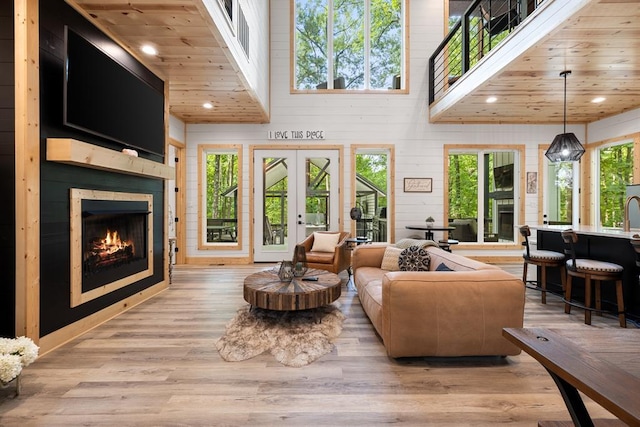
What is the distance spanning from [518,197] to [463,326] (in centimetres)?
526

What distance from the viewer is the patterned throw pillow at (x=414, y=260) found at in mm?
3262

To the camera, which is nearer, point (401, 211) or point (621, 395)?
point (621, 395)

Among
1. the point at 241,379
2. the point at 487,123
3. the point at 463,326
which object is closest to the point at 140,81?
the point at 241,379

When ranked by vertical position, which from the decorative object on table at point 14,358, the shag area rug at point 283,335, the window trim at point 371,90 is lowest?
the shag area rug at point 283,335

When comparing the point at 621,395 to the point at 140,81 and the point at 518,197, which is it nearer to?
the point at 140,81

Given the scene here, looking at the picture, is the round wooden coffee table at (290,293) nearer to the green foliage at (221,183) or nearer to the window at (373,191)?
the window at (373,191)

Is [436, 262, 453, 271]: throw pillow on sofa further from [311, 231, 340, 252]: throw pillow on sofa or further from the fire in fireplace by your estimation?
the fire in fireplace

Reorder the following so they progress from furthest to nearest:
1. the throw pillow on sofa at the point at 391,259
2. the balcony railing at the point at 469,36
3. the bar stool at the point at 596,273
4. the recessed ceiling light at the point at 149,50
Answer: the balcony railing at the point at 469,36
the throw pillow on sofa at the point at 391,259
the recessed ceiling light at the point at 149,50
the bar stool at the point at 596,273

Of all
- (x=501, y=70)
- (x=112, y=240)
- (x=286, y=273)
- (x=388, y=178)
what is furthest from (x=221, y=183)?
(x=501, y=70)

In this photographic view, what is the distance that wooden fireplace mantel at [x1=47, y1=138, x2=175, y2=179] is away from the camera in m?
2.40

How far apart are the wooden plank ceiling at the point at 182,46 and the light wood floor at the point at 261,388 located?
9.49 ft

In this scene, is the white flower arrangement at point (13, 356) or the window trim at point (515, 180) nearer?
the white flower arrangement at point (13, 356)

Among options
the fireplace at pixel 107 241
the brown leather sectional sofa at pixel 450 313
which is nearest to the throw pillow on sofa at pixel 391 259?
the brown leather sectional sofa at pixel 450 313

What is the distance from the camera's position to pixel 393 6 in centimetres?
643
